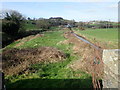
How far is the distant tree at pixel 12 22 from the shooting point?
29.9 meters

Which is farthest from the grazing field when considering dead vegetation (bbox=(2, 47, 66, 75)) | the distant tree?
the distant tree

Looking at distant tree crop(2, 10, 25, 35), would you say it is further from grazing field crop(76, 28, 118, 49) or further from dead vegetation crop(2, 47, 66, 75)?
dead vegetation crop(2, 47, 66, 75)

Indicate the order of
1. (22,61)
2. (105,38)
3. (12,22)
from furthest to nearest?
(12,22), (105,38), (22,61)

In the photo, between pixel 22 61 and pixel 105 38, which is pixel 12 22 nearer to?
pixel 105 38

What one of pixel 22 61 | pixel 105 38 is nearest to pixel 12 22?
pixel 105 38

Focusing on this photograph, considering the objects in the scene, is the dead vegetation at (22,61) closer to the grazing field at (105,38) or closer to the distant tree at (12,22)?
the grazing field at (105,38)

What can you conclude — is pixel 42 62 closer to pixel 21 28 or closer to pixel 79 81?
pixel 79 81

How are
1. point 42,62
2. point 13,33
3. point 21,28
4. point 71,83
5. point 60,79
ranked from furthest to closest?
1. point 21,28
2. point 13,33
3. point 42,62
4. point 60,79
5. point 71,83

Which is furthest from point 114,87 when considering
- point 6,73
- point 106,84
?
point 6,73

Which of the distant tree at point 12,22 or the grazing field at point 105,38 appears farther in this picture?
the distant tree at point 12,22

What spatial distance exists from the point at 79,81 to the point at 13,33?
2992 centimetres

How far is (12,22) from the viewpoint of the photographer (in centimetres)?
3203

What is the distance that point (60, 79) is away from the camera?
21.7 feet

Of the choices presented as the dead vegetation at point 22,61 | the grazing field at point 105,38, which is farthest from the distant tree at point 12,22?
the dead vegetation at point 22,61
